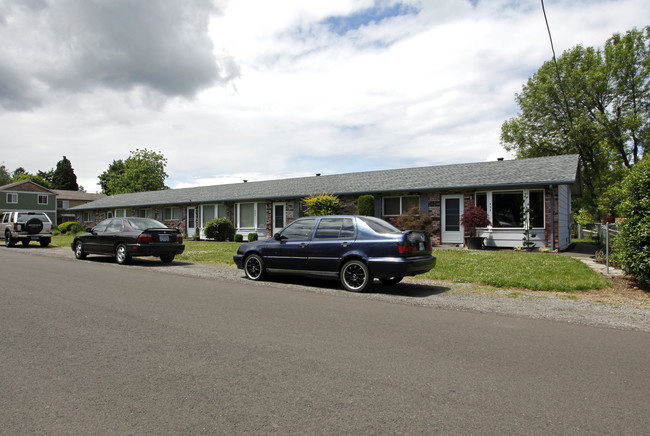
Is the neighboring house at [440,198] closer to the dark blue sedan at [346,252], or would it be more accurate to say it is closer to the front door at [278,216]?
the front door at [278,216]

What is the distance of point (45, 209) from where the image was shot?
201 ft

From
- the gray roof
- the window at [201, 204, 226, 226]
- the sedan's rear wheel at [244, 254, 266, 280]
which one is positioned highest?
the gray roof

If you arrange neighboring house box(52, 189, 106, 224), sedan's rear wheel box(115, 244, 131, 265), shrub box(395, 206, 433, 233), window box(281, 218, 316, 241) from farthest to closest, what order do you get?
1. neighboring house box(52, 189, 106, 224)
2. shrub box(395, 206, 433, 233)
3. sedan's rear wheel box(115, 244, 131, 265)
4. window box(281, 218, 316, 241)

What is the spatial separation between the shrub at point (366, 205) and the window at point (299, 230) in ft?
40.5


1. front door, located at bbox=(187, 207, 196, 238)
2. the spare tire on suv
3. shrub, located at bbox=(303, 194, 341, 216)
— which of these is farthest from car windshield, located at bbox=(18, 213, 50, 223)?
shrub, located at bbox=(303, 194, 341, 216)

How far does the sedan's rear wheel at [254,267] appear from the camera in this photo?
Answer: 387 inches

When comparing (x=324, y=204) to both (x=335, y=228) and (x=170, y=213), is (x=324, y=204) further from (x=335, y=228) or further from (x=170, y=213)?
(x=170, y=213)

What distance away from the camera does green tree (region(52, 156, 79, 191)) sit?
91.1m

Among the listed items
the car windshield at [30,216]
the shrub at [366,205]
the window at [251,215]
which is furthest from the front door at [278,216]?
the car windshield at [30,216]

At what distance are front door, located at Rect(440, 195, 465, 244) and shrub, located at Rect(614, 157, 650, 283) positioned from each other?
10836mm

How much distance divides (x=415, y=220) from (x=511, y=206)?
4326 millimetres

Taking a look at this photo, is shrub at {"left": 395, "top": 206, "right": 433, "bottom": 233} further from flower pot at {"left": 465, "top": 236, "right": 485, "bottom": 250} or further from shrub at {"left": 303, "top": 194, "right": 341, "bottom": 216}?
shrub at {"left": 303, "top": 194, "right": 341, "bottom": 216}

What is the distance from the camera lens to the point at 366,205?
71.5 ft

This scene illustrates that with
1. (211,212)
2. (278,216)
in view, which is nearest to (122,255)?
(278,216)
